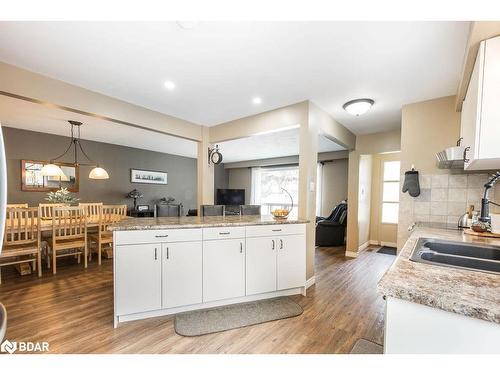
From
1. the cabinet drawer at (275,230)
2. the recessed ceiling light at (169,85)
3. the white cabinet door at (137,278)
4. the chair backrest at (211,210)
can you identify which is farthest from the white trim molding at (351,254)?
the recessed ceiling light at (169,85)

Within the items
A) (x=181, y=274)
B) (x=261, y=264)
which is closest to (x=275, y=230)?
(x=261, y=264)

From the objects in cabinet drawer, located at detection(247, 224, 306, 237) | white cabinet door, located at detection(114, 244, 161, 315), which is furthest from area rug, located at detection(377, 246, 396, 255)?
white cabinet door, located at detection(114, 244, 161, 315)

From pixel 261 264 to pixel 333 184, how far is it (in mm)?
4592

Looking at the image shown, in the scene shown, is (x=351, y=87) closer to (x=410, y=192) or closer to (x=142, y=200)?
(x=410, y=192)

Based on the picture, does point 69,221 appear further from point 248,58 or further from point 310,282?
point 310,282

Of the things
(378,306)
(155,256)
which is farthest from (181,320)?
(378,306)

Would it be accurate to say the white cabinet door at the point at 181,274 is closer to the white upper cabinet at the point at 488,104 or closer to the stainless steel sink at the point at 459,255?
the stainless steel sink at the point at 459,255

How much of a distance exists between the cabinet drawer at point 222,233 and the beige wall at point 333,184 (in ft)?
15.3

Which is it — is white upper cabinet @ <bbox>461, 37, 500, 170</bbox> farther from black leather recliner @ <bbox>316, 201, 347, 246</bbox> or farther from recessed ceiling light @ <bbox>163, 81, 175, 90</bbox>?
black leather recliner @ <bbox>316, 201, 347, 246</bbox>

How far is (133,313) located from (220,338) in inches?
34.0

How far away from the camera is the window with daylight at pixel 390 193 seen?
5.10m

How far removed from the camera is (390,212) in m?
5.19

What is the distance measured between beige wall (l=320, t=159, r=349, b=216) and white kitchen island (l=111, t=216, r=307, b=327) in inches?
157

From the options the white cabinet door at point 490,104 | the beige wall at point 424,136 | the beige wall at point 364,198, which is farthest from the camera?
the beige wall at point 364,198
